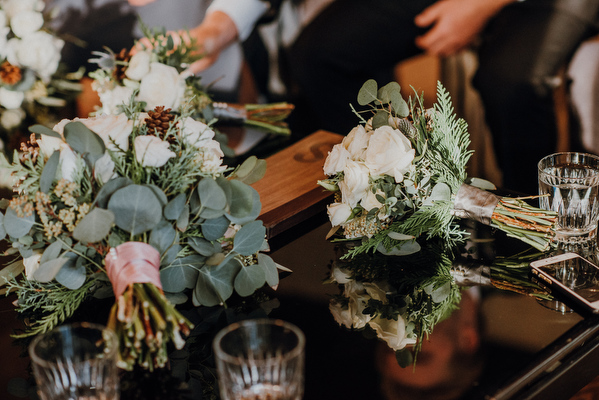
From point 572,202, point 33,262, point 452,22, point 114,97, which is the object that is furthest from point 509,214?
point 452,22

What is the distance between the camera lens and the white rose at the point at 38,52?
2.18 m

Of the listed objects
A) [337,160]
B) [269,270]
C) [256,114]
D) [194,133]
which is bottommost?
[256,114]

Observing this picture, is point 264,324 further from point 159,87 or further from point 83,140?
point 159,87

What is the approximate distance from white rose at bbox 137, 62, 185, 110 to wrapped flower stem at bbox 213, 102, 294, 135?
0.28 meters

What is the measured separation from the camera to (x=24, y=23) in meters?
2.16

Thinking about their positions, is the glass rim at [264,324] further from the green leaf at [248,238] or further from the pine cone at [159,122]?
the pine cone at [159,122]

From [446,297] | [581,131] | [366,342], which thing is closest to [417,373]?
[366,342]

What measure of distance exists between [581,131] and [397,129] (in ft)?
4.95

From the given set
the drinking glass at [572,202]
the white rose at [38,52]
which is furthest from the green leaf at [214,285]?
the white rose at [38,52]

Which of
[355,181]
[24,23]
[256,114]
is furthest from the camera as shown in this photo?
[24,23]

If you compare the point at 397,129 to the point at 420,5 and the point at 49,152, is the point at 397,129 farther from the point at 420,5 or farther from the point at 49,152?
the point at 420,5

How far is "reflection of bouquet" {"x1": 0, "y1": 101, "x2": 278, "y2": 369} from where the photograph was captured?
846mm

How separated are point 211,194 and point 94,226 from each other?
0.18 meters

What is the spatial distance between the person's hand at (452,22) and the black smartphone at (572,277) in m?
1.56
